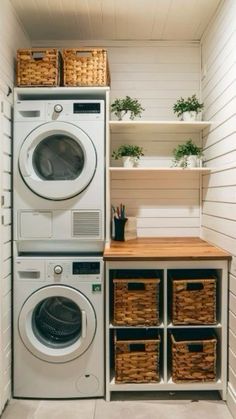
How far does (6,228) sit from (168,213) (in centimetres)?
142

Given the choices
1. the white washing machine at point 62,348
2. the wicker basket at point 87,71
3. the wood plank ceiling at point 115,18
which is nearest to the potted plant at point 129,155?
the wicker basket at point 87,71

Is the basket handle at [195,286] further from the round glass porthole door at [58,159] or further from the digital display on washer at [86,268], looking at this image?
the round glass porthole door at [58,159]

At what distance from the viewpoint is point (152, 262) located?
91.2 inches

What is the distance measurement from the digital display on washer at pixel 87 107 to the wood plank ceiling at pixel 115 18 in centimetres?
72

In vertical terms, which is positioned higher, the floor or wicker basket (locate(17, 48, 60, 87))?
wicker basket (locate(17, 48, 60, 87))

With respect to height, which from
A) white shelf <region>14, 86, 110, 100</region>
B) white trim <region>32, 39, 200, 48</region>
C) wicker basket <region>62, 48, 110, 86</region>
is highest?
white trim <region>32, 39, 200, 48</region>

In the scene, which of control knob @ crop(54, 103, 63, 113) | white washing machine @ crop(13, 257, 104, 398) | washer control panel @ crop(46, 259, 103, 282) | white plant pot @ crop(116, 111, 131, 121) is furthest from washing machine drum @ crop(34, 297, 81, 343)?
white plant pot @ crop(116, 111, 131, 121)

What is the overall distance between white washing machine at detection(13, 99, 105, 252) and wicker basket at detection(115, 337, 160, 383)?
0.73m

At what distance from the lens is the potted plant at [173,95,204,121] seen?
2.83m

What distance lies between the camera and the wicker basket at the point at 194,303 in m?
2.34

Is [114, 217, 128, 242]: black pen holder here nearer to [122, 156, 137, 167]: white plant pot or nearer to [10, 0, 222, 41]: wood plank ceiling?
[122, 156, 137, 167]: white plant pot

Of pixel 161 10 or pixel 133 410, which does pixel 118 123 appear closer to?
pixel 161 10

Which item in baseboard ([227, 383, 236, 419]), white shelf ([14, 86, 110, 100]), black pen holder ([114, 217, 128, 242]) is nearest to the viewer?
baseboard ([227, 383, 236, 419])

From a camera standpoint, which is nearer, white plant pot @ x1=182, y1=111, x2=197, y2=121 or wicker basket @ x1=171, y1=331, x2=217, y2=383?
wicker basket @ x1=171, y1=331, x2=217, y2=383
